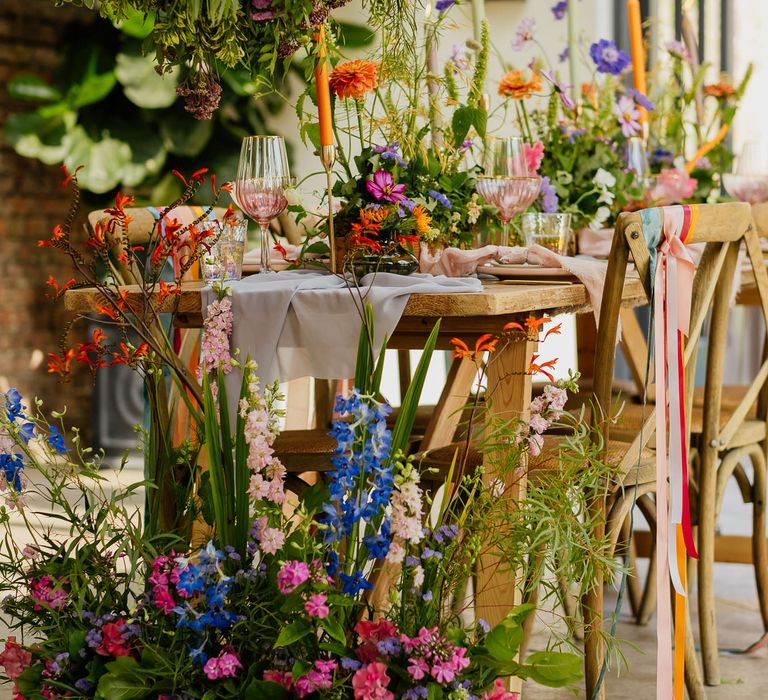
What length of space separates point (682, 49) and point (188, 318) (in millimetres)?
1753

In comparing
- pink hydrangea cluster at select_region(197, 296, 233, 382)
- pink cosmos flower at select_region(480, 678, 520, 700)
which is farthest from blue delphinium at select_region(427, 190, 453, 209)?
pink cosmos flower at select_region(480, 678, 520, 700)

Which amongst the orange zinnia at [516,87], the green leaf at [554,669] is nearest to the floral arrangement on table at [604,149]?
the orange zinnia at [516,87]

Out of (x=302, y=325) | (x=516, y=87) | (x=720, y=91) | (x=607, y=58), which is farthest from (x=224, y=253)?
(x=720, y=91)

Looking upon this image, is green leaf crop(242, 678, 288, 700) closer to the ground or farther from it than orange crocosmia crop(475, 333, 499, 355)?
closer to the ground

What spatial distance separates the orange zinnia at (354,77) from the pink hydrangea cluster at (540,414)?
519mm

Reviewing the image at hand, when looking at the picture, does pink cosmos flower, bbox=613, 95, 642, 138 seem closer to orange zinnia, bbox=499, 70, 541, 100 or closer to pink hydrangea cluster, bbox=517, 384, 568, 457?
orange zinnia, bbox=499, 70, 541, 100

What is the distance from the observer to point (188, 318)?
1762 mm

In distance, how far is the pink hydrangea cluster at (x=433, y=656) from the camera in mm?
1373

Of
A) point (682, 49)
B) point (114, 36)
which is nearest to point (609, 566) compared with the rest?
point (682, 49)

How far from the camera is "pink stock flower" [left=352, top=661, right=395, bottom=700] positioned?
136 centimetres

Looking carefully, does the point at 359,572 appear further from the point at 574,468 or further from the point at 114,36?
the point at 114,36

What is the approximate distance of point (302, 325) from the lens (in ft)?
5.12

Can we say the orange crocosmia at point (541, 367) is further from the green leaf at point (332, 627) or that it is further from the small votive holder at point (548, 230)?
the small votive holder at point (548, 230)

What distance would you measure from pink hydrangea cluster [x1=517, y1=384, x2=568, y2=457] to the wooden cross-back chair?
0.08 metres
